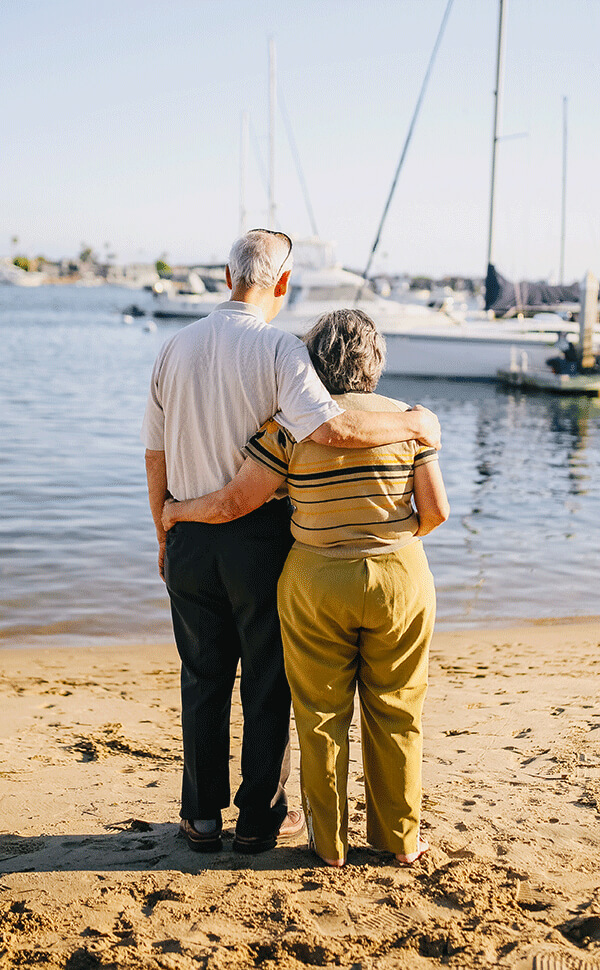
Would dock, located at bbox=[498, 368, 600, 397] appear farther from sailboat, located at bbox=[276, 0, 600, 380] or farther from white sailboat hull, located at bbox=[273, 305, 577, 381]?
sailboat, located at bbox=[276, 0, 600, 380]

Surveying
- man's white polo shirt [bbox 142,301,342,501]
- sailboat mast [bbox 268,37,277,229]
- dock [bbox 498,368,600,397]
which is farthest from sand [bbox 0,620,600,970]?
sailboat mast [bbox 268,37,277,229]

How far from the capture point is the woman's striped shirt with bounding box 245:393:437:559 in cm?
274

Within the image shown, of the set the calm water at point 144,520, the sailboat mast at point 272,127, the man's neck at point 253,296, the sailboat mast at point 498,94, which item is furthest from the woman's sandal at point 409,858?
the sailboat mast at point 272,127

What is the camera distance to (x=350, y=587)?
2.72m

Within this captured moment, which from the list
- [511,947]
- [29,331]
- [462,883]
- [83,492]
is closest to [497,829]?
[462,883]

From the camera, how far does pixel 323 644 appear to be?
110 inches

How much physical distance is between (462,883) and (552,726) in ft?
5.32

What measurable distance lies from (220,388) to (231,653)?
90 centimetres

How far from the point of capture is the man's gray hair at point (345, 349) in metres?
2.75

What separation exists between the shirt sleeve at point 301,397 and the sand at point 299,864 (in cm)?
143

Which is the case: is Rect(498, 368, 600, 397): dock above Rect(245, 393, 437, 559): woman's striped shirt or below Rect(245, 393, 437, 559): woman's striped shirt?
below

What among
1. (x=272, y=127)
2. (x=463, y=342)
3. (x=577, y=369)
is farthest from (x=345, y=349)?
(x=272, y=127)

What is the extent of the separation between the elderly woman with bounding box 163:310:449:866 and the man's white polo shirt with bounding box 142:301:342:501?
0.08 m

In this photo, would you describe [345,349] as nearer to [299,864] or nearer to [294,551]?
[294,551]
